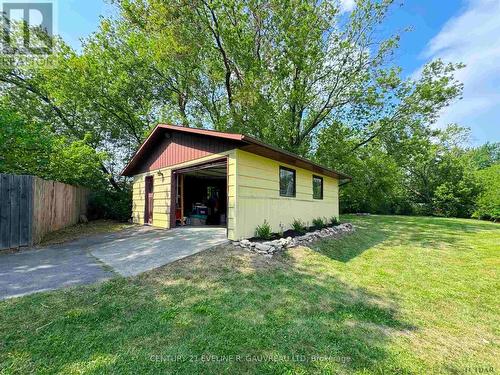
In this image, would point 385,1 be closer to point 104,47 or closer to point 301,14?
point 301,14

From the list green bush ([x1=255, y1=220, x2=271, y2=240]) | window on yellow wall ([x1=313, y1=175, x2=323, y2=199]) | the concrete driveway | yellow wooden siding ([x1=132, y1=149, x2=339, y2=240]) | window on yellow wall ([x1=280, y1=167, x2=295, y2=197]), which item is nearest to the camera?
the concrete driveway

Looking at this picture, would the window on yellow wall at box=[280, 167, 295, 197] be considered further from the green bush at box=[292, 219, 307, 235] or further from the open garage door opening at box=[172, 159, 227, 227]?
the open garage door opening at box=[172, 159, 227, 227]

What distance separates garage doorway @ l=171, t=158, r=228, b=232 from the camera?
9742 mm

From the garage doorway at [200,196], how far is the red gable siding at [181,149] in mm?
393

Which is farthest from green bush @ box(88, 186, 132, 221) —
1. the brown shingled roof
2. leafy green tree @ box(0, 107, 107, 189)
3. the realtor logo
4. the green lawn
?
the realtor logo

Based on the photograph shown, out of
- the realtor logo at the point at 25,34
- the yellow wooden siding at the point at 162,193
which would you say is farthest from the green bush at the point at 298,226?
the realtor logo at the point at 25,34

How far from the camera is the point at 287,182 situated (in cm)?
879

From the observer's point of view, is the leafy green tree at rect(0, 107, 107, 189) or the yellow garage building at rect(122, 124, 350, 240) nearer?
the yellow garage building at rect(122, 124, 350, 240)

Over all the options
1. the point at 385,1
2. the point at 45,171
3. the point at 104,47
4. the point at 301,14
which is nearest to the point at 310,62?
the point at 301,14

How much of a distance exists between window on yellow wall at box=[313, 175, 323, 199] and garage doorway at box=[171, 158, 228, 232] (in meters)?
3.95

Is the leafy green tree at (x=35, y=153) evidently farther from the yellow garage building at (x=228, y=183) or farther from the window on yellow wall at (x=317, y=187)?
the window on yellow wall at (x=317, y=187)

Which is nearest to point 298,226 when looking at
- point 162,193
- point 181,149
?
point 181,149

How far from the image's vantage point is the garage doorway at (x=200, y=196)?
9742mm

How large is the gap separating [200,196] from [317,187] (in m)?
6.85
